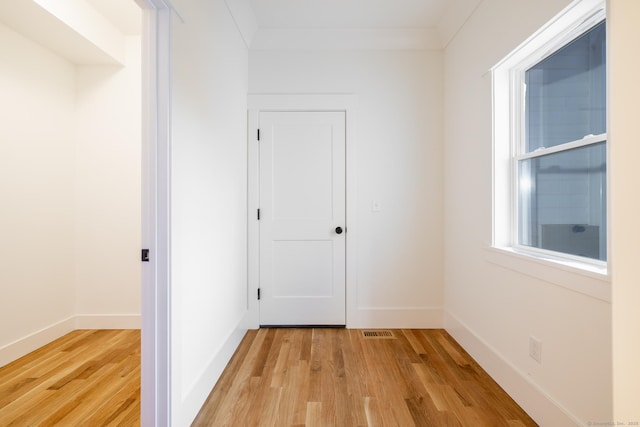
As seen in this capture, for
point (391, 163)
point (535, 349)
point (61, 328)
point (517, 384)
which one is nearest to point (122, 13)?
point (391, 163)

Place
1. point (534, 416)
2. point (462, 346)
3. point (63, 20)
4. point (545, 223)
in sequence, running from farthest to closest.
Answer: point (462, 346) < point (63, 20) < point (545, 223) < point (534, 416)

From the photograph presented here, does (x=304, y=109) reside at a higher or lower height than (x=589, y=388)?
higher

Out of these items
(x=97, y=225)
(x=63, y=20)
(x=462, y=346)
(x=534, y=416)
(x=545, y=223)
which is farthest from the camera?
(x=97, y=225)

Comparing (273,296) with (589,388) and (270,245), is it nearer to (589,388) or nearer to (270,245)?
(270,245)

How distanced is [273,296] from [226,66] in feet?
6.37

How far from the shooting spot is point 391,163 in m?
2.90

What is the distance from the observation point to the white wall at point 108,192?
9.02 feet

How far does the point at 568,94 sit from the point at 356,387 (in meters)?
2.01

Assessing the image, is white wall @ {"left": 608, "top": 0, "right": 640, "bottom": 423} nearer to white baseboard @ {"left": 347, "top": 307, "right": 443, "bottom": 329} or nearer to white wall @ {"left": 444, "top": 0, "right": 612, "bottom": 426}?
white wall @ {"left": 444, "top": 0, "right": 612, "bottom": 426}

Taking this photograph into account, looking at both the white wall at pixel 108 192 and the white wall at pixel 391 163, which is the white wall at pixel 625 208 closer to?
the white wall at pixel 391 163

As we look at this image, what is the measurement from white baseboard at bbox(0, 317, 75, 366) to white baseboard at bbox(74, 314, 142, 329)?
2.6 inches

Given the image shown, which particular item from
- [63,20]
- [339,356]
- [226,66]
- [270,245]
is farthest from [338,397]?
[63,20]

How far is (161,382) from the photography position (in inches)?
54.6

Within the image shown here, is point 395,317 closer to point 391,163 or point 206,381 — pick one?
point 391,163
